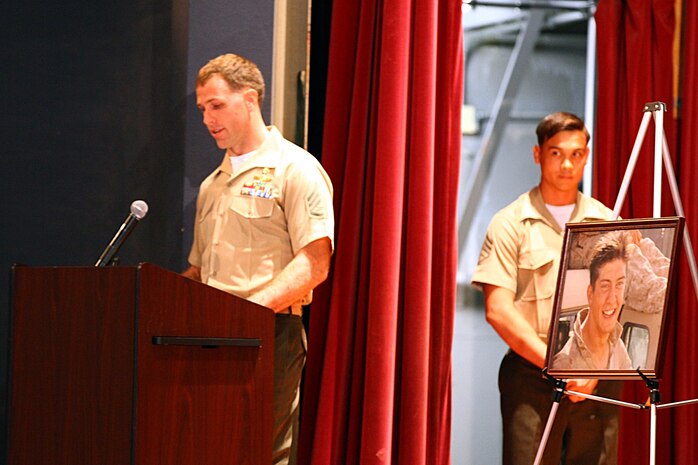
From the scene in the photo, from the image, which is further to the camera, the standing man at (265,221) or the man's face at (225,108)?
the man's face at (225,108)

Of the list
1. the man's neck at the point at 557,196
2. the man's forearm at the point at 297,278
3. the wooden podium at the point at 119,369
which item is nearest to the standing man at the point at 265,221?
the man's forearm at the point at 297,278

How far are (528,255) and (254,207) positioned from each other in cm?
98

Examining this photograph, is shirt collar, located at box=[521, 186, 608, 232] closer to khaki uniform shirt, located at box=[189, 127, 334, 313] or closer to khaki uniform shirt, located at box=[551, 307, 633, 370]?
khaki uniform shirt, located at box=[551, 307, 633, 370]

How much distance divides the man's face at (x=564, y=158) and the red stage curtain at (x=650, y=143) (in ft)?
1.38

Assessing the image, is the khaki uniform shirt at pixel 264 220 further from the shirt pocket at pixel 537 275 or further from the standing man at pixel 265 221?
the shirt pocket at pixel 537 275

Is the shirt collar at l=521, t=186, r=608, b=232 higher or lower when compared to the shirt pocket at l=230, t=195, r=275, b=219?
higher

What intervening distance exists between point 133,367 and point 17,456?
36cm

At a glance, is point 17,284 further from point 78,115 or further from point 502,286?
point 502,286

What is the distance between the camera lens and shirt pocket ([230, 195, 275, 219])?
296cm

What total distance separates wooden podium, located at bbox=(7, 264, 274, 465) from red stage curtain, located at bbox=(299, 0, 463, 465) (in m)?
1.02

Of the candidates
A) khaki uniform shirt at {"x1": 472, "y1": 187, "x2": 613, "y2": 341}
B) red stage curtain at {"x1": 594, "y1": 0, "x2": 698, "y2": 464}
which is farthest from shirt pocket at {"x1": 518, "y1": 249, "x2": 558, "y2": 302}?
red stage curtain at {"x1": 594, "y1": 0, "x2": 698, "y2": 464}

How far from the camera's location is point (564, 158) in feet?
11.2

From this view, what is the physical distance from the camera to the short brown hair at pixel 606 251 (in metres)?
2.82

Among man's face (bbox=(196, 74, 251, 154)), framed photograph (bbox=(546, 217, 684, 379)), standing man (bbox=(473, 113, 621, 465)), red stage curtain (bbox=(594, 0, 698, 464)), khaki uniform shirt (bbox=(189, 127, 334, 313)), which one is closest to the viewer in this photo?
framed photograph (bbox=(546, 217, 684, 379))
